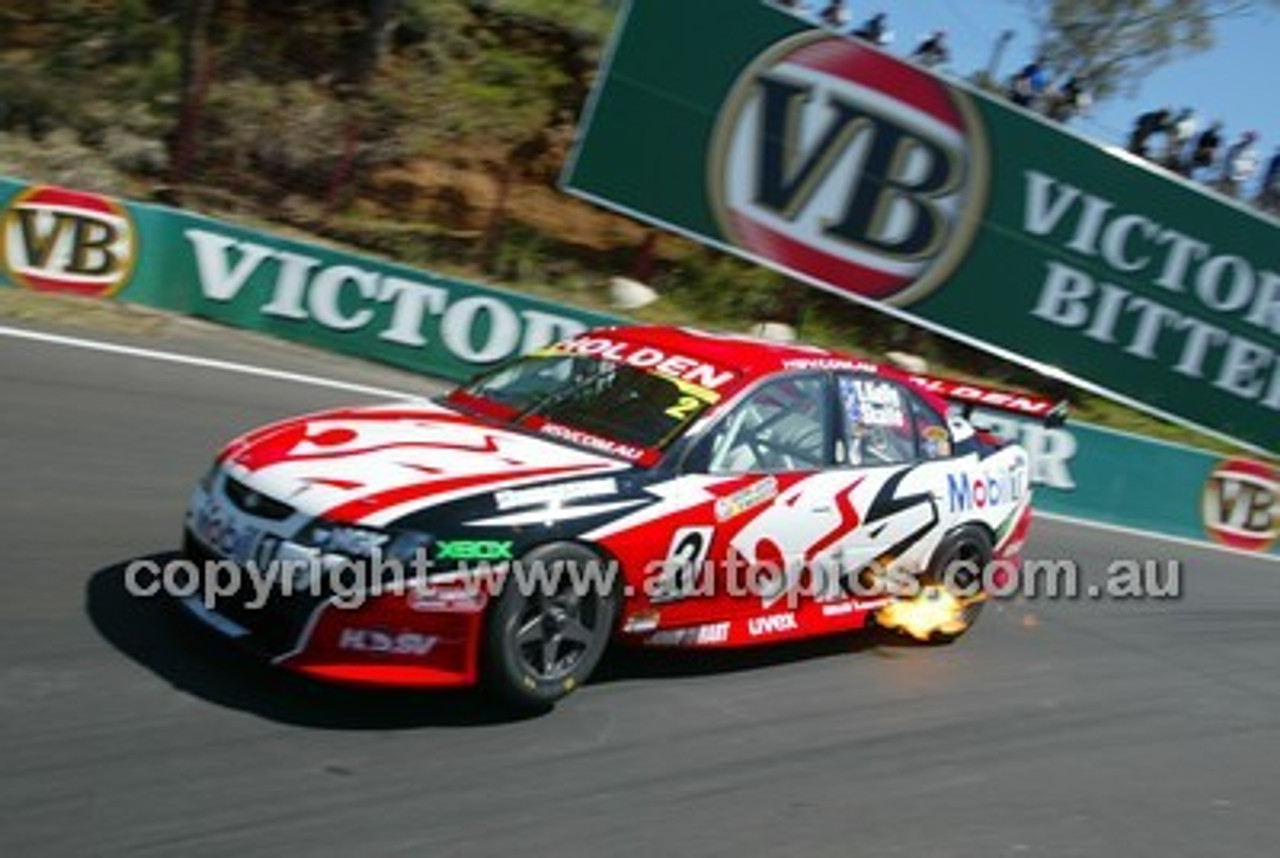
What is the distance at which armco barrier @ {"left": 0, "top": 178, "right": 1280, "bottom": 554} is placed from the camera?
12234 mm

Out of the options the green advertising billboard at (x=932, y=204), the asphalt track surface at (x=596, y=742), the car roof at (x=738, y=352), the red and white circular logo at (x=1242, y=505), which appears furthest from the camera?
the green advertising billboard at (x=932, y=204)

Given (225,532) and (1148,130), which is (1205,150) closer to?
(1148,130)

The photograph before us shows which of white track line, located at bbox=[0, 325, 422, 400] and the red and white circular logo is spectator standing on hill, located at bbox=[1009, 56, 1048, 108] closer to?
the red and white circular logo

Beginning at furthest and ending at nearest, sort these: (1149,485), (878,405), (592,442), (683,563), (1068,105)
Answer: (1068,105)
(1149,485)
(878,405)
(592,442)
(683,563)

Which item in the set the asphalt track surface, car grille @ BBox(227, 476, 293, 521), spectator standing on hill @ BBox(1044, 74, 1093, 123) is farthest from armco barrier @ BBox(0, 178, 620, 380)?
spectator standing on hill @ BBox(1044, 74, 1093, 123)

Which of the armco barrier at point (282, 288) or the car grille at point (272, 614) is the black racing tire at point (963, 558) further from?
the armco barrier at point (282, 288)

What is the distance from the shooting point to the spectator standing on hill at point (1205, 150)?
1830 centimetres

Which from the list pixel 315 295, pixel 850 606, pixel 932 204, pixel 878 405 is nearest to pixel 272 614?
pixel 850 606

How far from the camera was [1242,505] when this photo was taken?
1361 centimetres

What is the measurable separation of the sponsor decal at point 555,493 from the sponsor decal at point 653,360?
814 mm

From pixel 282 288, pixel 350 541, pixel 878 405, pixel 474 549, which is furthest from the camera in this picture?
pixel 282 288

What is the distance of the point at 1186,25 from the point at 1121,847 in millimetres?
22054

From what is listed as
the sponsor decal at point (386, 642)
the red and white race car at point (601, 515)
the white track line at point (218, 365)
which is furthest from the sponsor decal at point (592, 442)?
the white track line at point (218, 365)

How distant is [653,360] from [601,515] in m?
1.24
